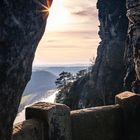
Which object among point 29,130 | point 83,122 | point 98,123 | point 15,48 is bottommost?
point 98,123

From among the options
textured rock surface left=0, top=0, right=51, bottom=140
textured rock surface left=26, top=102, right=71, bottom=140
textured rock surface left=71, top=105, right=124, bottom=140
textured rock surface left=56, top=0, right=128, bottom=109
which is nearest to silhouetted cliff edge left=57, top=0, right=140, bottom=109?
textured rock surface left=56, top=0, right=128, bottom=109

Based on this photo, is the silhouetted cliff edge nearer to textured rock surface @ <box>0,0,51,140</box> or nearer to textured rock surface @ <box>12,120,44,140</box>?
textured rock surface @ <box>12,120,44,140</box>

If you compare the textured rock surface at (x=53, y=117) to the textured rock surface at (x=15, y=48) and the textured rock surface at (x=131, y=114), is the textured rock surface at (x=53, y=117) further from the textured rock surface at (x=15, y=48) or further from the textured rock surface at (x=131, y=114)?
the textured rock surface at (x=15, y=48)

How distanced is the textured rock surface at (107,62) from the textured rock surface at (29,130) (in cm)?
3980

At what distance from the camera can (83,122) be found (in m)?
8.79

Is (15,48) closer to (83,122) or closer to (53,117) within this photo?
(53,117)

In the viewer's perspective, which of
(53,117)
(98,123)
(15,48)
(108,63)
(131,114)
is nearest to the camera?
(15,48)

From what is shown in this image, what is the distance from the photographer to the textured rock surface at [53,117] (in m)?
7.73

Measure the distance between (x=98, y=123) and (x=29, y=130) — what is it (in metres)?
2.48

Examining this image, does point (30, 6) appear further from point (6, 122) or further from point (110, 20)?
point (110, 20)

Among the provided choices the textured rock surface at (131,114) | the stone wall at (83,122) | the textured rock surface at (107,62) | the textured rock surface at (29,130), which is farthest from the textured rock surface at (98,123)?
the textured rock surface at (107,62)

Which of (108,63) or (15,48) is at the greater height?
(15,48)

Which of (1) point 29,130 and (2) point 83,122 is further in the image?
(2) point 83,122

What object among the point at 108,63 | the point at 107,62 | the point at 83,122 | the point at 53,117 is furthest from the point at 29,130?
the point at 107,62
